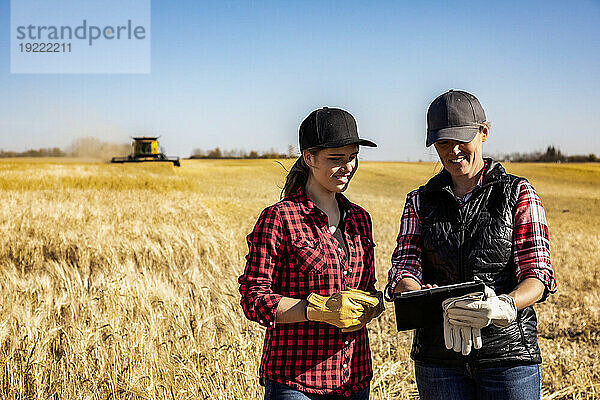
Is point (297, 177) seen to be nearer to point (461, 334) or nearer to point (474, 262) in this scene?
point (474, 262)

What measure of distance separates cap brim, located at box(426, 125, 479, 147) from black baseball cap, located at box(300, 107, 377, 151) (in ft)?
0.92

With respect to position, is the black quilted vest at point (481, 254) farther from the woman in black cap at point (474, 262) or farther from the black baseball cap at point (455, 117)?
the black baseball cap at point (455, 117)

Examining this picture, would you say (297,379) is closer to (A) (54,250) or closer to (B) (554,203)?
(A) (54,250)

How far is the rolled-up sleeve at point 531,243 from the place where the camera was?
86.6 inches

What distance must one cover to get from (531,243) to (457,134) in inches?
19.7

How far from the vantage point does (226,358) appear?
388 centimetres

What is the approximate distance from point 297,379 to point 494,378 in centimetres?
74

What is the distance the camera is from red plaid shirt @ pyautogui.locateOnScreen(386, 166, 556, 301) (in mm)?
2209

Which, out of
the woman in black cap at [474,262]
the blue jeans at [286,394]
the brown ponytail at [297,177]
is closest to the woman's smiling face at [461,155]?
the woman in black cap at [474,262]

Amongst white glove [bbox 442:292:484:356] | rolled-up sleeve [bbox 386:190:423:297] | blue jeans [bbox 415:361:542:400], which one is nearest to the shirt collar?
rolled-up sleeve [bbox 386:190:423:297]

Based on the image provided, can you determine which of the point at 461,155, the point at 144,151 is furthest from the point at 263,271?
the point at 144,151

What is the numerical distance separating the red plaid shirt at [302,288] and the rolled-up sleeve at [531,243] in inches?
25.6

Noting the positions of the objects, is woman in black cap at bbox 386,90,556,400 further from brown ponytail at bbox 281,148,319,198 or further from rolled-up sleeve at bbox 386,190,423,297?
brown ponytail at bbox 281,148,319,198

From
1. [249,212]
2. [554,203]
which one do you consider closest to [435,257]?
[249,212]
